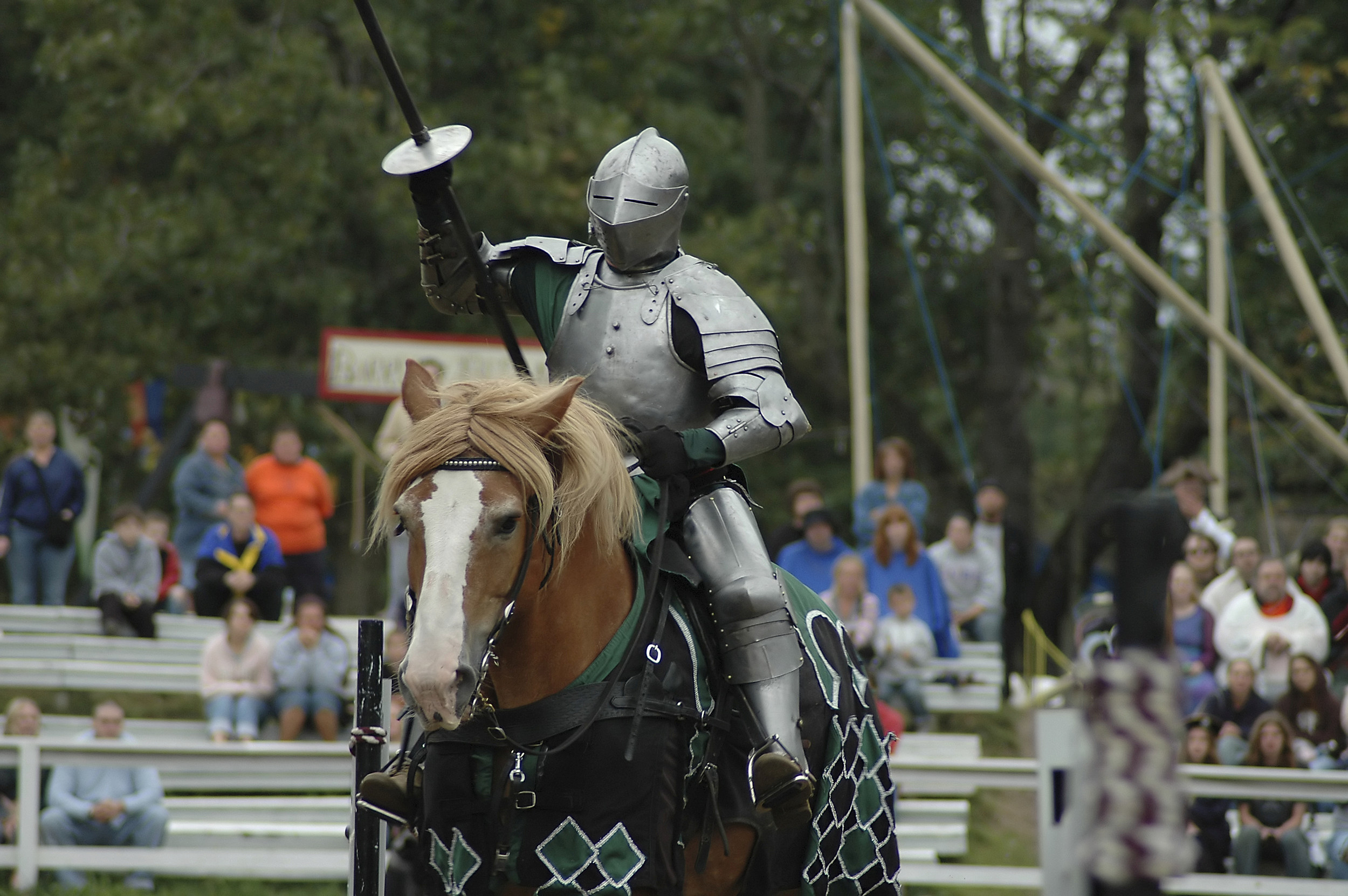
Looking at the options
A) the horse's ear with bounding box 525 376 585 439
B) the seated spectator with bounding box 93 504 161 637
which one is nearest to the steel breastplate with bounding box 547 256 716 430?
the horse's ear with bounding box 525 376 585 439

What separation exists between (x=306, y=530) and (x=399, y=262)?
849 cm

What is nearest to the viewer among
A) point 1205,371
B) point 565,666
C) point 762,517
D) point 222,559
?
point 565,666

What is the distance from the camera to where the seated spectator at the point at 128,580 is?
11750mm

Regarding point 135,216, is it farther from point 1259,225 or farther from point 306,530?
point 1259,225

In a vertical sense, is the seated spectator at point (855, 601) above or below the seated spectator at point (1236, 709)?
above

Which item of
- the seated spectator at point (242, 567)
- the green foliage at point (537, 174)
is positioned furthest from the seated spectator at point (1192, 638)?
the green foliage at point (537, 174)

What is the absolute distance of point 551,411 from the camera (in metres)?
4.20

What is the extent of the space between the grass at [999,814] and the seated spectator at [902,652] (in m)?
0.72

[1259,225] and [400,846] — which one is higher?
[1259,225]

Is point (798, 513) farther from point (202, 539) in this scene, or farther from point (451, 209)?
point (451, 209)

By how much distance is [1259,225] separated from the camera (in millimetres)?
20000

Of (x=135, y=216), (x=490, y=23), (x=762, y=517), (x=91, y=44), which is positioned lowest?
(x=762, y=517)

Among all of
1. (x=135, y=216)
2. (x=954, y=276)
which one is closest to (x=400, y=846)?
(x=135, y=216)

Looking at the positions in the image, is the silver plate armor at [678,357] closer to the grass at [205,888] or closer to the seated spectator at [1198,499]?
the grass at [205,888]
